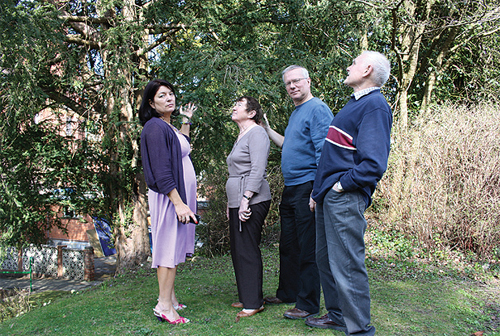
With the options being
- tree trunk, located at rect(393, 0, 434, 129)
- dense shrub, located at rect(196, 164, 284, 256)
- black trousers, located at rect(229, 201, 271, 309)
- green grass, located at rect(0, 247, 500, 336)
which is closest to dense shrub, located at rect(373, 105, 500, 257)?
green grass, located at rect(0, 247, 500, 336)

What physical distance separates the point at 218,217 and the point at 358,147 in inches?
250

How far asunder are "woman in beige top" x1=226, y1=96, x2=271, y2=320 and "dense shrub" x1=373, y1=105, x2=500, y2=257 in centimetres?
466

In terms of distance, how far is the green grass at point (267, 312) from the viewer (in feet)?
10.7

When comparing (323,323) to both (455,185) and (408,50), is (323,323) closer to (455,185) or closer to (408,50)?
(455,185)


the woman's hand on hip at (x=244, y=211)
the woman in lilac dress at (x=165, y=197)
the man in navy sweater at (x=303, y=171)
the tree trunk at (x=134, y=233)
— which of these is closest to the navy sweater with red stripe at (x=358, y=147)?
the man in navy sweater at (x=303, y=171)

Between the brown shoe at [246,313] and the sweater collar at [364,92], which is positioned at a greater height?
the sweater collar at [364,92]

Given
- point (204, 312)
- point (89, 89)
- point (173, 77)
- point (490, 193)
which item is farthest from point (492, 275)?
point (89, 89)

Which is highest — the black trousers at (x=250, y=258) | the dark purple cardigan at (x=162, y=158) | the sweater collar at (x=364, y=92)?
the sweater collar at (x=364, y=92)

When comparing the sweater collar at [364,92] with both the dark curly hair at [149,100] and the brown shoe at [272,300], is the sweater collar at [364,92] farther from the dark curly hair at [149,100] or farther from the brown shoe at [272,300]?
the brown shoe at [272,300]

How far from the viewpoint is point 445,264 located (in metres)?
6.48

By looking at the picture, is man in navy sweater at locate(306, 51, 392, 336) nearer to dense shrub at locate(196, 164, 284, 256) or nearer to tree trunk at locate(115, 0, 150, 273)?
dense shrub at locate(196, 164, 284, 256)

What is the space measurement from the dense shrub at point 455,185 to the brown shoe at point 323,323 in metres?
4.61

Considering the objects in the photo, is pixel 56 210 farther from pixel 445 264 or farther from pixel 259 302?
pixel 445 264

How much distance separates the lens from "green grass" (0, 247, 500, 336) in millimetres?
3268
